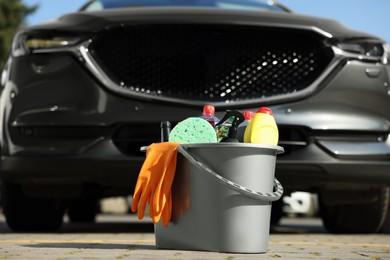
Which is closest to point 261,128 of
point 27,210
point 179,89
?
point 179,89

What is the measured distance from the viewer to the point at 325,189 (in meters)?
5.88

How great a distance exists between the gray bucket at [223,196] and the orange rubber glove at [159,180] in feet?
0.17

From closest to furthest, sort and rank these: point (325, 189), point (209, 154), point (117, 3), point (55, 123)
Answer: point (209, 154)
point (55, 123)
point (325, 189)
point (117, 3)

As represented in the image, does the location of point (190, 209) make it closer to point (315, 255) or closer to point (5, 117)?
point (315, 255)

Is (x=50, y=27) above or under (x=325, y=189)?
above

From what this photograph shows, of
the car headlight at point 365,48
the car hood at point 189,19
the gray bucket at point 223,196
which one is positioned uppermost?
the car hood at point 189,19

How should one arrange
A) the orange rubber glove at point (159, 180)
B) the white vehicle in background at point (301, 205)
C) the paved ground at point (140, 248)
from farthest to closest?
the white vehicle in background at point (301, 205), the orange rubber glove at point (159, 180), the paved ground at point (140, 248)

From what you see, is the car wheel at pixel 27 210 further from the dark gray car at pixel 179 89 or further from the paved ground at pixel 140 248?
the dark gray car at pixel 179 89

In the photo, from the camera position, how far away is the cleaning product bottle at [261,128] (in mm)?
4199

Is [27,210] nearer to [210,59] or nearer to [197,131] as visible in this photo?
[210,59]

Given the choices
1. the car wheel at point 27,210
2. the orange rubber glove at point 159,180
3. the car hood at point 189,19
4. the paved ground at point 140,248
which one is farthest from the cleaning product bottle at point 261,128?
the car wheel at point 27,210

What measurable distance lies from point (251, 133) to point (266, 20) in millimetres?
1583

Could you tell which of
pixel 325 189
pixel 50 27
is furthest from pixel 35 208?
pixel 325 189

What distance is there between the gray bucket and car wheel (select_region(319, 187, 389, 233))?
2.01 meters
